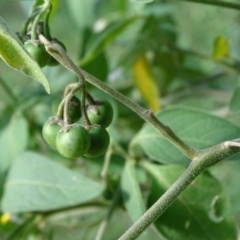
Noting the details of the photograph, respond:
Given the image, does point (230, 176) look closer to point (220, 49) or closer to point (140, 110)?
point (220, 49)

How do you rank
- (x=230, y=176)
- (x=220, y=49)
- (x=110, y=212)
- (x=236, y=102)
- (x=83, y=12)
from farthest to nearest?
(x=230, y=176), (x=83, y=12), (x=220, y=49), (x=110, y=212), (x=236, y=102)

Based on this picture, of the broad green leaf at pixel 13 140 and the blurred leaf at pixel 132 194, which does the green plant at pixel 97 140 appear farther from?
the broad green leaf at pixel 13 140

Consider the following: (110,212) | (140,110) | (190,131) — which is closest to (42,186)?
(110,212)

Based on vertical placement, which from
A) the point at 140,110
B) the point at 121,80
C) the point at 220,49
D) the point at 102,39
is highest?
the point at 140,110

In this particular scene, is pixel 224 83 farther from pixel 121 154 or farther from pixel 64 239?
pixel 64 239

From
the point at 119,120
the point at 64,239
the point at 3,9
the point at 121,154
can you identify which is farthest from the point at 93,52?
the point at 3,9

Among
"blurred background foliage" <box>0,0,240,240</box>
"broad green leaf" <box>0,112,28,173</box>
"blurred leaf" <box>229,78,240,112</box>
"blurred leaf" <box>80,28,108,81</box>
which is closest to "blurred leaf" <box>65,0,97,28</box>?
"blurred background foliage" <box>0,0,240,240</box>

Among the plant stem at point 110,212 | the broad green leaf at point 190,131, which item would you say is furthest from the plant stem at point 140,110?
the plant stem at point 110,212
